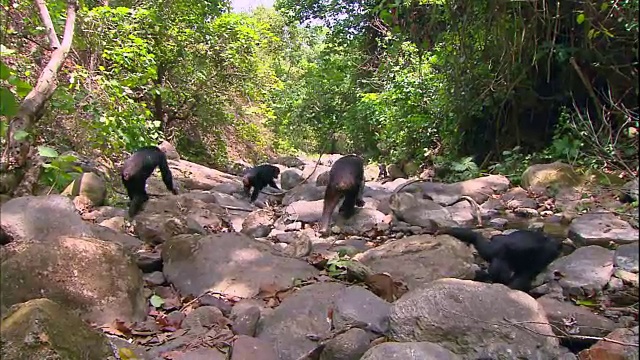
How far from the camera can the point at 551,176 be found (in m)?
8.73

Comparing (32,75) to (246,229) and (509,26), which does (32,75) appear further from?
(509,26)

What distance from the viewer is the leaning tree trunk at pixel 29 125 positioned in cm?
433

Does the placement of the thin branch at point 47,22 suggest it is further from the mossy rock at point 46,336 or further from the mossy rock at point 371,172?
the mossy rock at point 371,172

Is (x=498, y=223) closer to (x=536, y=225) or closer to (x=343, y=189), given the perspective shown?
(x=536, y=225)

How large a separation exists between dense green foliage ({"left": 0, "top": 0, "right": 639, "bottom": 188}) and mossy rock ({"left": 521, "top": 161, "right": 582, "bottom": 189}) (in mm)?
358

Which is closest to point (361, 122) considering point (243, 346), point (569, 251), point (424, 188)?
point (424, 188)

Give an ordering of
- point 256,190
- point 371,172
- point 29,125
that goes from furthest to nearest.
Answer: point 371,172
point 256,190
point 29,125

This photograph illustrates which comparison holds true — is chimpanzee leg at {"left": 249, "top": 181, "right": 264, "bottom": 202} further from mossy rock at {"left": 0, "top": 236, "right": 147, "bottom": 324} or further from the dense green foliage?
mossy rock at {"left": 0, "top": 236, "right": 147, "bottom": 324}

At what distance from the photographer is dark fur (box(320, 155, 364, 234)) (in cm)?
753

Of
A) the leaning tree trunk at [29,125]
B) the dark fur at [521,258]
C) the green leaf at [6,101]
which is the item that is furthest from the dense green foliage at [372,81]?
the dark fur at [521,258]

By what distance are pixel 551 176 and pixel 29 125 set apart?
716 cm

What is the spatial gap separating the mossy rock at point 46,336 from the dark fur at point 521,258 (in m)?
3.29

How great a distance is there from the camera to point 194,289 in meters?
4.83

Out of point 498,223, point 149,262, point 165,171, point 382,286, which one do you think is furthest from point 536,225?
point 165,171
